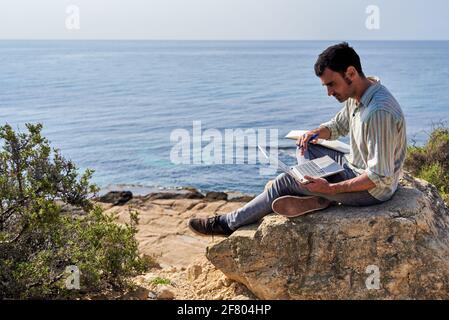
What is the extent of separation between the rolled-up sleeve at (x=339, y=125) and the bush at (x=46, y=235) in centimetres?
250

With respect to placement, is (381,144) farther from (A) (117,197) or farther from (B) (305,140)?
(A) (117,197)

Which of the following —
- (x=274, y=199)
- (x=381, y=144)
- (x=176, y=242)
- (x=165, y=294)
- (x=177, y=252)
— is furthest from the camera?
(x=176, y=242)

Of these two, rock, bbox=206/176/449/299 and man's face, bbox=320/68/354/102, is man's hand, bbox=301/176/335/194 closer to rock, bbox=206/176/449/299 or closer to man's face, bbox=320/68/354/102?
rock, bbox=206/176/449/299

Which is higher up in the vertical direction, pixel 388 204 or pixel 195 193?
pixel 388 204

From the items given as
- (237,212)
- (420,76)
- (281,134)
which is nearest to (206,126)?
(281,134)

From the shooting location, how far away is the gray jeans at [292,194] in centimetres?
523

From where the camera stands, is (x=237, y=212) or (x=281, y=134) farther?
(x=281, y=134)

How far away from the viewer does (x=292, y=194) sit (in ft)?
17.6

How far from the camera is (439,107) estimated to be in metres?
28.5

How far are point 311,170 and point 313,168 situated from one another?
0.05m

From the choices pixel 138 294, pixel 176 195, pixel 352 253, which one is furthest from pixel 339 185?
pixel 176 195
